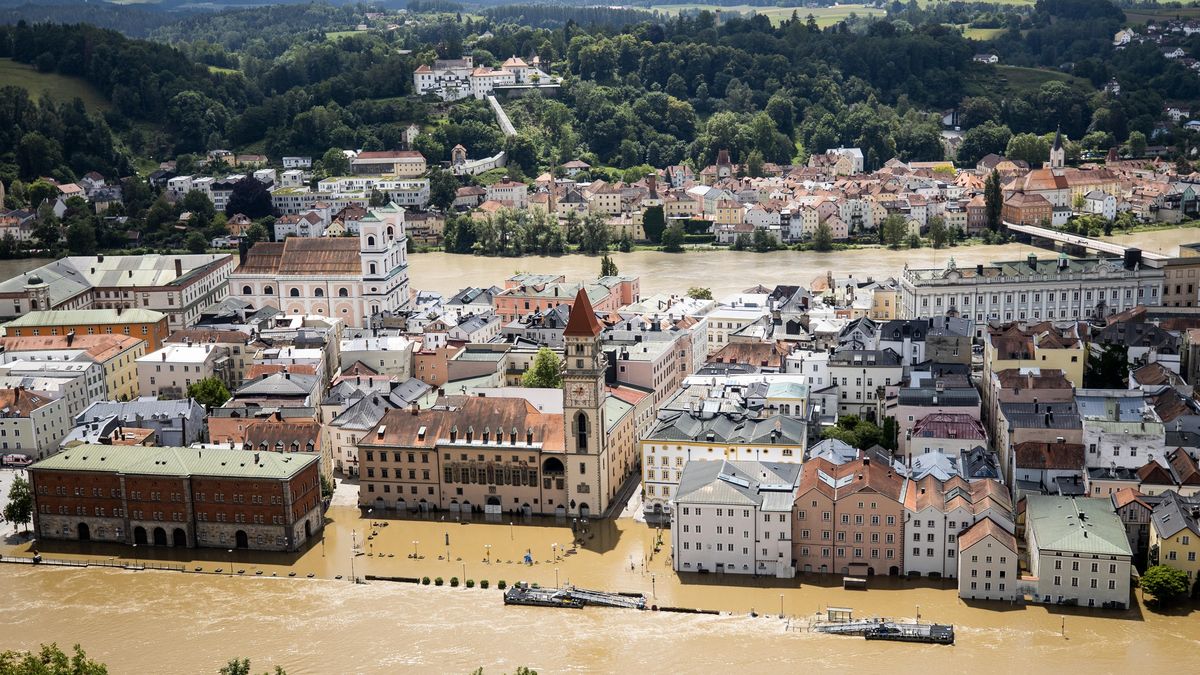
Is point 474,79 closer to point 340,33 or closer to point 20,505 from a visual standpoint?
point 340,33

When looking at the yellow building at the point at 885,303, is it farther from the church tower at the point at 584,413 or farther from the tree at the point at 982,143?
the tree at the point at 982,143

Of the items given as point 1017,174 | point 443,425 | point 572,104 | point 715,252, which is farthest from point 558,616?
point 572,104

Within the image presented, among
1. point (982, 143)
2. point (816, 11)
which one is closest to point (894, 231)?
point (982, 143)

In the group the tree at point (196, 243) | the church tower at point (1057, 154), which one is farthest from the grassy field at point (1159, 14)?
the tree at point (196, 243)

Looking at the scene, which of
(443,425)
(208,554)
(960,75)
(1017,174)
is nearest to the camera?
(208,554)

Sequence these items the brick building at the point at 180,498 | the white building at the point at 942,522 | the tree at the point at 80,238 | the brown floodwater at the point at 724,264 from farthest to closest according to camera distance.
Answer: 1. the tree at the point at 80,238
2. the brown floodwater at the point at 724,264
3. the brick building at the point at 180,498
4. the white building at the point at 942,522

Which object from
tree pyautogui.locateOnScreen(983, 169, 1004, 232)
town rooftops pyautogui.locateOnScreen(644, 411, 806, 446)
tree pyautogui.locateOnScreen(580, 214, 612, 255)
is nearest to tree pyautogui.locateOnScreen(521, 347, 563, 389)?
town rooftops pyautogui.locateOnScreen(644, 411, 806, 446)

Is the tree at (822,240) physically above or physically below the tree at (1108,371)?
below

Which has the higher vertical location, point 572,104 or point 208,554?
point 572,104

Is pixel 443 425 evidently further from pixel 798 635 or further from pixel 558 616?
pixel 798 635
